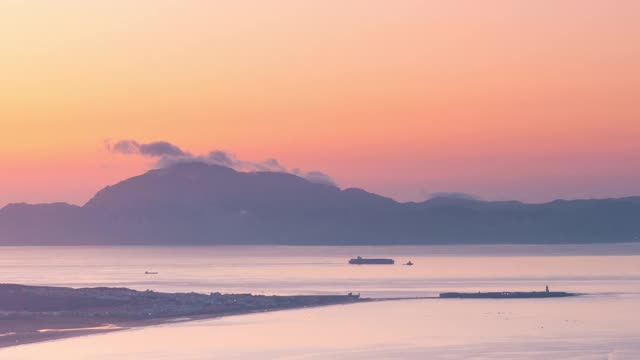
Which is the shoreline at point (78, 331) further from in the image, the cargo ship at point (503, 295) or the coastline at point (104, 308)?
the cargo ship at point (503, 295)

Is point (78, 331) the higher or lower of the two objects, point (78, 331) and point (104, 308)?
the lower

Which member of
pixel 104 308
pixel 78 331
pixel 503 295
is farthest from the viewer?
pixel 503 295

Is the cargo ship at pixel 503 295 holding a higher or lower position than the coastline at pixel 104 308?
higher

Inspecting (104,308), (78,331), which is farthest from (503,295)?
(78,331)

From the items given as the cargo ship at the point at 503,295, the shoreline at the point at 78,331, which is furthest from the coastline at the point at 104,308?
the cargo ship at the point at 503,295

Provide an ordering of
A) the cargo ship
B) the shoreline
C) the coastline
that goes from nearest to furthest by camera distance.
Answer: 1. the shoreline
2. the coastline
3. the cargo ship

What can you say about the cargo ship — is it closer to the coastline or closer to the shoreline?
the coastline

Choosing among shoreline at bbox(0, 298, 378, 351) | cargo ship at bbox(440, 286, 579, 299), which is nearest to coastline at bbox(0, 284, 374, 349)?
shoreline at bbox(0, 298, 378, 351)

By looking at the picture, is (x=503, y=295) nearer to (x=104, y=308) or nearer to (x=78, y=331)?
(x=104, y=308)

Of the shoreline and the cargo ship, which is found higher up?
the cargo ship

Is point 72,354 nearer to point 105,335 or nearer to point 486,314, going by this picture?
point 105,335

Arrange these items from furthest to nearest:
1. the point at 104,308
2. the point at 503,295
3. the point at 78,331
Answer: the point at 503,295, the point at 104,308, the point at 78,331
